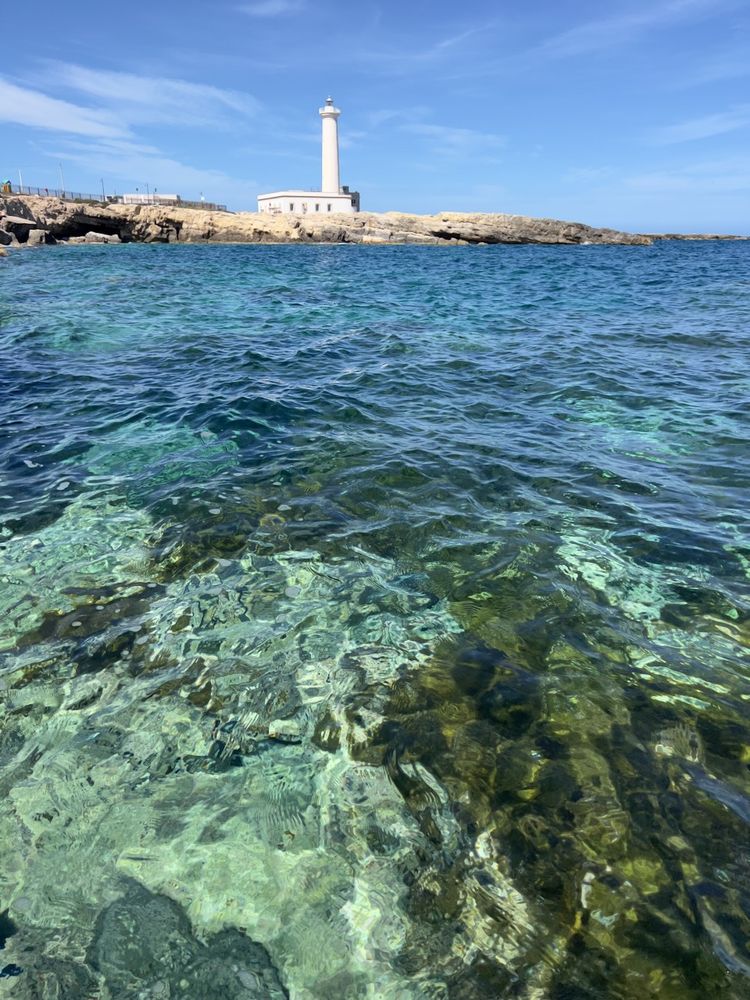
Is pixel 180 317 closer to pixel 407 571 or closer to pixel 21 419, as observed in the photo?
pixel 21 419

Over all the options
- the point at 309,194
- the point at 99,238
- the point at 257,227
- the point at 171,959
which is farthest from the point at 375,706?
the point at 309,194

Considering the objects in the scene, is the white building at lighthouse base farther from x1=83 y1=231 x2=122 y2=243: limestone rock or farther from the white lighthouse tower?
x1=83 y1=231 x2=122 y2=243: limestone rock

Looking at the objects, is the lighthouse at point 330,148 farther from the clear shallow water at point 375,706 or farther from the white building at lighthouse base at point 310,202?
the clear shallow water at point 375,706

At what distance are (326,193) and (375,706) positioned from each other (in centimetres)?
11328

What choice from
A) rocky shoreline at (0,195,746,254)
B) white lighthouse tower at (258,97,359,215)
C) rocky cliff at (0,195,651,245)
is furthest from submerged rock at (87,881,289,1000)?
white lighthouse tower at (258,97,359,215)

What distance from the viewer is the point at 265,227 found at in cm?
7856

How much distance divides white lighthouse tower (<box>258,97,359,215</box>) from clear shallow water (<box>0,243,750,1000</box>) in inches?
4022

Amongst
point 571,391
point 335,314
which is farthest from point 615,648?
point 335,314

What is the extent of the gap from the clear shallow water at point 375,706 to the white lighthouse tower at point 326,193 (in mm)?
102154

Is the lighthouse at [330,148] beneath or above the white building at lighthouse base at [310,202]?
above

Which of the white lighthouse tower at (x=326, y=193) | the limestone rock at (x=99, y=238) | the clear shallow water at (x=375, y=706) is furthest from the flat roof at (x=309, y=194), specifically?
the clear shallow water at (x=375, y=706)

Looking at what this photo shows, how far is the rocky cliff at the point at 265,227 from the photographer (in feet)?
224

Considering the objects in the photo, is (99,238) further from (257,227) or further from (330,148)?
(330,148)

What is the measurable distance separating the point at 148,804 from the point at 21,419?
850cm
